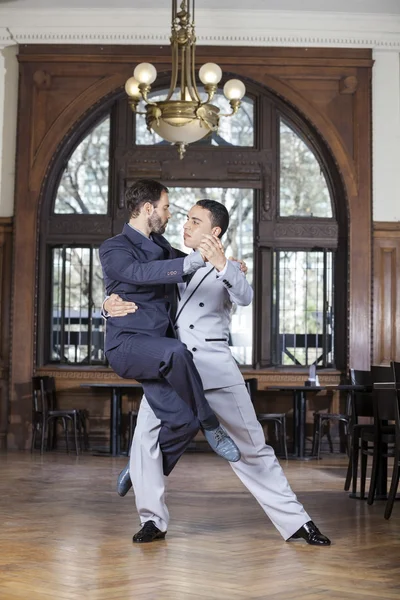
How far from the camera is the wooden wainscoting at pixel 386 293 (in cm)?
1091

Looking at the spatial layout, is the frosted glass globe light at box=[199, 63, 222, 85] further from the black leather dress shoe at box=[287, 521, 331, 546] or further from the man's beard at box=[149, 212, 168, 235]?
the black leather dress shoe at box=[287, 521, 331, 546]

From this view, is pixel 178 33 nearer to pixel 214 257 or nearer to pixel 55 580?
pixel 214 257

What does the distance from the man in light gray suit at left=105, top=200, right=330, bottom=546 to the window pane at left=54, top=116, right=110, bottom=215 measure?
7063mm

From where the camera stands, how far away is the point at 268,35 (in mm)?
11000

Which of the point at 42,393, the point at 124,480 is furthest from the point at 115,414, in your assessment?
the point at 124,480

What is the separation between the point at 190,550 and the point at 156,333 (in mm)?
971

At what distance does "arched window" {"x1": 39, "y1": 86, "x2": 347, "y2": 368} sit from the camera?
36.4 ft

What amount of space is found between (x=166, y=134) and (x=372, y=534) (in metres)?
4.30

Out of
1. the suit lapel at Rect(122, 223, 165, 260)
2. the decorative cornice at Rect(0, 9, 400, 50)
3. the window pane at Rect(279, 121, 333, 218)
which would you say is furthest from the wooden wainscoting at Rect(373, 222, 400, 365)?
the suit lapel at Rect(122, 223, 165, 260)

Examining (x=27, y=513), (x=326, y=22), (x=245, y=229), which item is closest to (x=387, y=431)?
(x=27, y=513)

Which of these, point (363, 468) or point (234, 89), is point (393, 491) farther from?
point (234, 89)

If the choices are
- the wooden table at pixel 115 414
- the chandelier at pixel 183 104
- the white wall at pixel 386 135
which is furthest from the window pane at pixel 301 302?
the chandelier at pixel 183 104

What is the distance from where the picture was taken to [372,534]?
15.5 feet

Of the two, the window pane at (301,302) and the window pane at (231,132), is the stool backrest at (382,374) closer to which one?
the window pane at (301,302)
